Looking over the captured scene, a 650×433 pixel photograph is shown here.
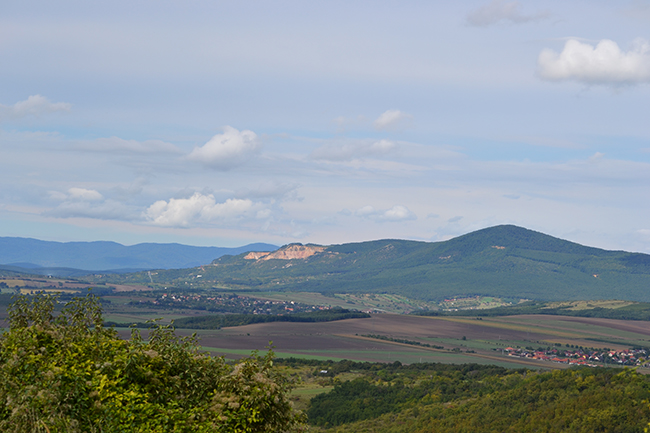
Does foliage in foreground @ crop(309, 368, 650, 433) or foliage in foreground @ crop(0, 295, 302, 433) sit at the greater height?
foliage in foreground @ crop(0, 295, 302, 433)

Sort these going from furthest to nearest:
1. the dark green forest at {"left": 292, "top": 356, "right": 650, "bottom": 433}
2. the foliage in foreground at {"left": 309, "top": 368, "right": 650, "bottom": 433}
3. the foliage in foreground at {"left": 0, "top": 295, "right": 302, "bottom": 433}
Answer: the dark green forest at {"left": 292, "top": 356, "right": 650, "bottom": 433} → the foliage in foreground at {"left": 309, "top": 368, "right": 650, "bottom": 433} → the foliage in foreground at {"left": 0, "top": 295, "right": 302, "bottom": 433}

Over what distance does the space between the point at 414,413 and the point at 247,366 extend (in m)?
87.0

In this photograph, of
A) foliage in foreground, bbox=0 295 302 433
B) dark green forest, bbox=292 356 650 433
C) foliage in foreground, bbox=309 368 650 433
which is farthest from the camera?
dark green forest, bbox=292 356 650 433

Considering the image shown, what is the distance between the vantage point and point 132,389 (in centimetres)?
2100

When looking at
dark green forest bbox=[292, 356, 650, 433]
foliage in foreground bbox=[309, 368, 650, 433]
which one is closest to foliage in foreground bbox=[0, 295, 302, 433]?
dark green forest bbox=[292, 356, 650, 433]

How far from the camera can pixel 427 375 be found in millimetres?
147250

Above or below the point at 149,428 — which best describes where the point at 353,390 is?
below

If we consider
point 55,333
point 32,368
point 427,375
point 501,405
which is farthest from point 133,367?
point 427,375

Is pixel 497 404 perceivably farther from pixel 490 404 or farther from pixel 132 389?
pixel 132 389

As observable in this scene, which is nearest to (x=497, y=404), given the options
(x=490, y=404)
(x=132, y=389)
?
(x=490, y=404)

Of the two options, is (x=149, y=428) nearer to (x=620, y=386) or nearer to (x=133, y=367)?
(x=133, y=367)

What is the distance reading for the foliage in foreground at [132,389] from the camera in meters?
19.6

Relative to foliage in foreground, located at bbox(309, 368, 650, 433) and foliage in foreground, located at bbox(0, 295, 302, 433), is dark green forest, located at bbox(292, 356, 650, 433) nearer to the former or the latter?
foliage in foreground, located at bbox(309, 368, 650, 433)

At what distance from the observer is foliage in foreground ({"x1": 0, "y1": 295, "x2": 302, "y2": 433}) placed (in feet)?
64.2
